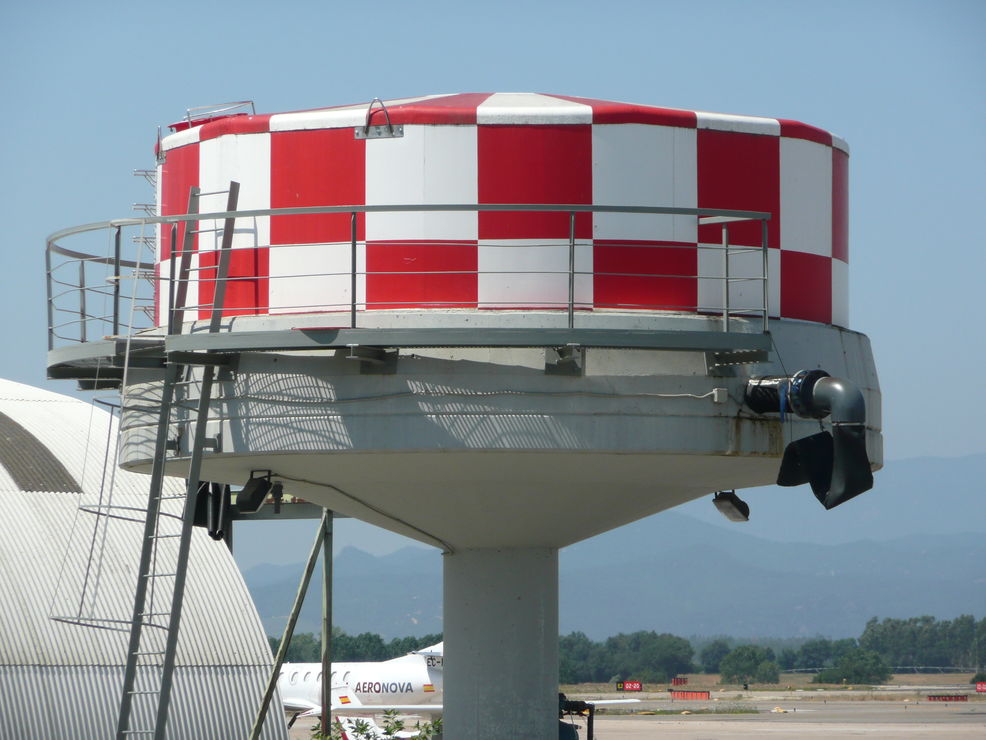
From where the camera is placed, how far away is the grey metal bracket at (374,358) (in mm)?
12906

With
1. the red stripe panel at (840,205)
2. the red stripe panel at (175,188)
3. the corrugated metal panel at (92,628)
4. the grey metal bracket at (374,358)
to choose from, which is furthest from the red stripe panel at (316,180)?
the corrugated metal panel at (92,628)

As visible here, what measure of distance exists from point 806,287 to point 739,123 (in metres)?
1.66

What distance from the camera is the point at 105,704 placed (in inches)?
898

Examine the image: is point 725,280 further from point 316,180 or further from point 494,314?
point 316,180

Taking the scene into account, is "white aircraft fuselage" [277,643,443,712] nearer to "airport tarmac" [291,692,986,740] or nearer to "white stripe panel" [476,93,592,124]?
"airport tarmac" [291,692,986,740]

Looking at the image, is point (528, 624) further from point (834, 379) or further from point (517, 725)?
point (834, 379)

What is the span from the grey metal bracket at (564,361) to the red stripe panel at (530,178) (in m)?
1.17

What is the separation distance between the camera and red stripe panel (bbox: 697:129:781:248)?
1409 cm

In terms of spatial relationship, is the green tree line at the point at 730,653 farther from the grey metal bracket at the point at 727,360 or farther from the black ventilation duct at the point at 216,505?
the grey metal bracket at the point at 727,360

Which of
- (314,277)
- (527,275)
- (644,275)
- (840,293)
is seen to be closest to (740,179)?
(644,275)

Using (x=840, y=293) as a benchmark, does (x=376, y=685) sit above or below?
below

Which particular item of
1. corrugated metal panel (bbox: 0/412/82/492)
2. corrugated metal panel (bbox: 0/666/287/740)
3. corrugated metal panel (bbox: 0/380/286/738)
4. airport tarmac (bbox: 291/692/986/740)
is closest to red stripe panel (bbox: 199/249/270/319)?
corrugated metal panel (bbox: 0/380/286/738)

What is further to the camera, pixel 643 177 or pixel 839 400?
pixel 643 177

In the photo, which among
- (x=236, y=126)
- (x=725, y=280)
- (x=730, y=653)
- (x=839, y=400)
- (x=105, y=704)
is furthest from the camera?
(x=730, y=653)
